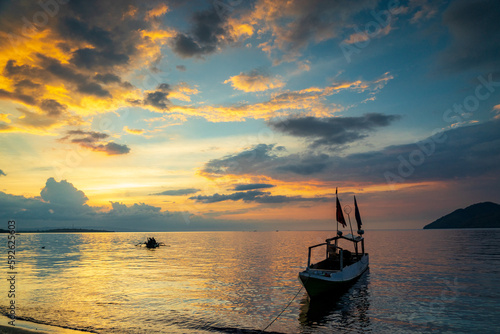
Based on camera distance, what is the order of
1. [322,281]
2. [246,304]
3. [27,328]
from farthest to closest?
[322,281]
[246,304]
[27,328]

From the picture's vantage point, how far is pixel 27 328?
20.5 meters

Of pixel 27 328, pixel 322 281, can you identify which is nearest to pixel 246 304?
pixel 322 281

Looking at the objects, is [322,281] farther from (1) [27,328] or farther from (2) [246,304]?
(1) [27,328]

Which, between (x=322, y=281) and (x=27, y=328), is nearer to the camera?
(x=27, y=328)

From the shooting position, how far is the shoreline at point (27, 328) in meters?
19.1

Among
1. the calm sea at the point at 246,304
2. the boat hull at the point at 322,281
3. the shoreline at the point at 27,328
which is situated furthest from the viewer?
the boat hull at the point at 322,281

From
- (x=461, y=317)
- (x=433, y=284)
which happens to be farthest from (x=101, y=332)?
(x=433, y=284)

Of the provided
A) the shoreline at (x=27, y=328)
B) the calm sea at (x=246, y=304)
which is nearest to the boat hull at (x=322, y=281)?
the calm sea at (x=246, y=304)

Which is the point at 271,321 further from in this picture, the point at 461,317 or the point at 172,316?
the point at 461,317

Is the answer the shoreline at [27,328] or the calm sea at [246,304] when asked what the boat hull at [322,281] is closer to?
the calm sea at [246,304]

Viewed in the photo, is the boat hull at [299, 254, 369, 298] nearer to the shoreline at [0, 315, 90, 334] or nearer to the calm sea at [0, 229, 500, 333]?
the calm sea at [0, 229, 500, 333]

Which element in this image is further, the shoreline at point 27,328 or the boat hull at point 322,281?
the boat hull at point 322,281

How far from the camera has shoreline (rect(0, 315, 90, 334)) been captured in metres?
19.1

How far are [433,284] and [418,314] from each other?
1787 centimetres
